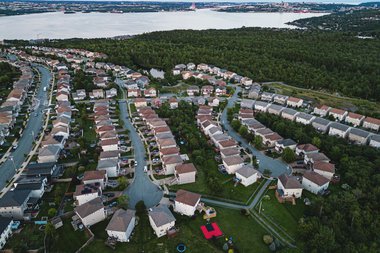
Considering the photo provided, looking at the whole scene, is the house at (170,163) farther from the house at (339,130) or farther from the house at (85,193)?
the house at (339,130)

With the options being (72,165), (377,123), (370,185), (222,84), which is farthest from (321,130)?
(72,165)

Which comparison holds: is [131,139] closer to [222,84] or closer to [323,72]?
[222,84]

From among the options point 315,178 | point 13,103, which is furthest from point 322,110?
point 13,103

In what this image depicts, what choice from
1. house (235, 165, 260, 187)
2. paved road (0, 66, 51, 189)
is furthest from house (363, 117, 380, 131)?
paved road (0, 66, 51, 189)

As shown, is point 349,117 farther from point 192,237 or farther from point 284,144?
point 192,237

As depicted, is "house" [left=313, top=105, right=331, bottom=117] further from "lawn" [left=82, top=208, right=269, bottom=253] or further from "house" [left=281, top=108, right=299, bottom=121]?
"lawn" [left=82, top=208, right=269, bottom=253]
